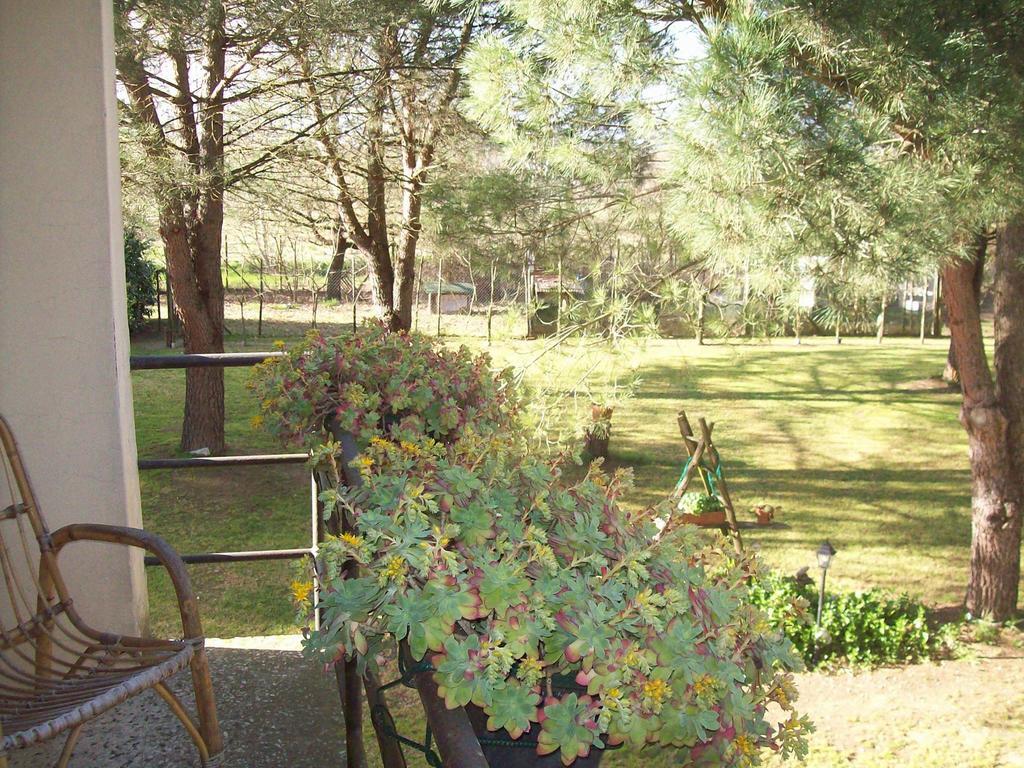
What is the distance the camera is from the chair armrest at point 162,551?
1149mm

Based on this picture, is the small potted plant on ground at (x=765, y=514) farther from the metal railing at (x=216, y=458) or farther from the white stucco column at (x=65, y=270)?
the white stucco column at (x=65, y=270)

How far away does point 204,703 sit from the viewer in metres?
1.13

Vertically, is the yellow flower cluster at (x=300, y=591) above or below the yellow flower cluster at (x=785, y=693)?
above

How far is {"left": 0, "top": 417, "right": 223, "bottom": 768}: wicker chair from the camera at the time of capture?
1.02 metres

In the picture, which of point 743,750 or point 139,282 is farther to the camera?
point 139,282

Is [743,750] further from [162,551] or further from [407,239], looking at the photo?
[407,239]

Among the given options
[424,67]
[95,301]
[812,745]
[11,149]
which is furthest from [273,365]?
[424,67]

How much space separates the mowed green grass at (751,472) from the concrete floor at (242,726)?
0.62 meters

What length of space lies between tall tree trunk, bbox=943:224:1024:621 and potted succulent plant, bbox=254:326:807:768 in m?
4.78

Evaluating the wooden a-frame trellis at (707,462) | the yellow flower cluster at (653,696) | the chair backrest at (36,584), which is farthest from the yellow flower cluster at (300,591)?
the wooden a-frame trellis at (707,462)

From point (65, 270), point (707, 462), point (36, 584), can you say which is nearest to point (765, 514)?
point (707, 462)

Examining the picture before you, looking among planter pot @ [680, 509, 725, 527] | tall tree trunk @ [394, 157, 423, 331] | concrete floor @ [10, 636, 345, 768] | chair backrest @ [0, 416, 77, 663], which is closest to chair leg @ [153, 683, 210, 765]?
chair backrest @ [0, 416, 77, 663]

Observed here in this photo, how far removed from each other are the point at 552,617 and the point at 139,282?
10602 millimetres

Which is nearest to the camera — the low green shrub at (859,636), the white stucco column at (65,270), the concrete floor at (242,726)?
the concrete floor at (242,726)
